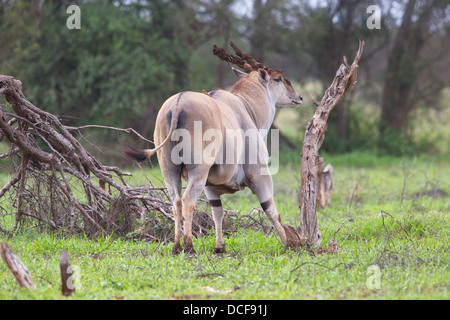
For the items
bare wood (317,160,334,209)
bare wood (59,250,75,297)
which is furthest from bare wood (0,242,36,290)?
bare wood (317,160,334,209)

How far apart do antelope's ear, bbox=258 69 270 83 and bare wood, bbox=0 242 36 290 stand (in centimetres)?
322

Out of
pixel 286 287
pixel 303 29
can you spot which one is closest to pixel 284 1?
pixel 303 29

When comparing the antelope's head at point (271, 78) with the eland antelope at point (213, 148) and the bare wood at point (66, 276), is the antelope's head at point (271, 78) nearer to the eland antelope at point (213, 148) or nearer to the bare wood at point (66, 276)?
the eland antelope at point (213, 148)

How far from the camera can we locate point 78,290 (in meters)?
4.40

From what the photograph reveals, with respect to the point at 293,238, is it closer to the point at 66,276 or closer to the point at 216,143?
the point at 216,143

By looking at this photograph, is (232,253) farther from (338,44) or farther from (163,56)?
(338,44)

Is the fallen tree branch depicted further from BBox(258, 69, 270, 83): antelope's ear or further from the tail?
BBox(258, 69, 270, 83): antelope's ear

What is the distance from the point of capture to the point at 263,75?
6.39m

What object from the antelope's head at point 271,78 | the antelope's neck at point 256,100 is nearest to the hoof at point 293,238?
the antelope's neck at point 256,100

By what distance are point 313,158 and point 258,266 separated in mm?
1260

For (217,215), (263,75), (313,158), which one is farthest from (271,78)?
(217,215)

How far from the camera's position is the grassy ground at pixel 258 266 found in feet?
14.4

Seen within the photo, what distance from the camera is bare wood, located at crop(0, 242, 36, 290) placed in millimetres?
4105

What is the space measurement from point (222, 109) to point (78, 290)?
211cm
